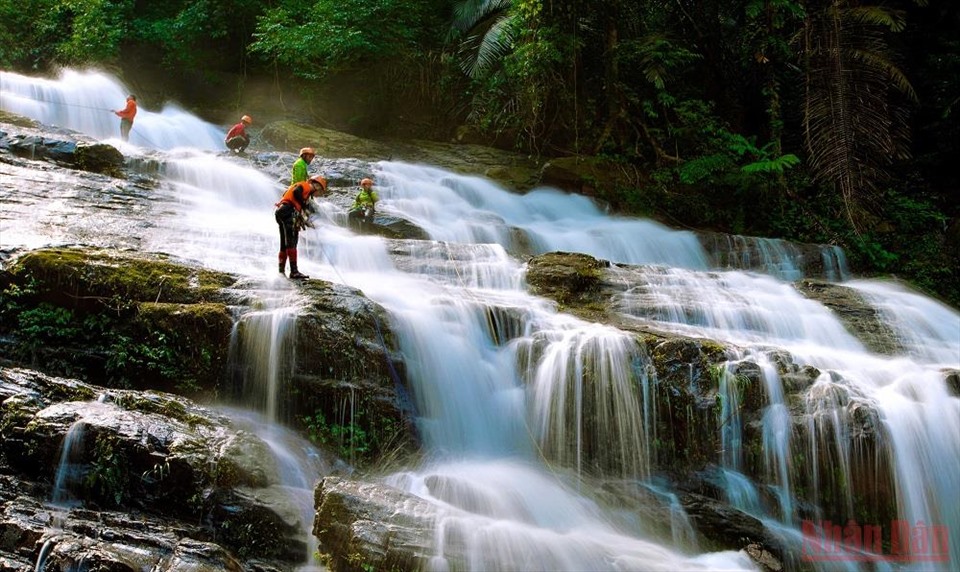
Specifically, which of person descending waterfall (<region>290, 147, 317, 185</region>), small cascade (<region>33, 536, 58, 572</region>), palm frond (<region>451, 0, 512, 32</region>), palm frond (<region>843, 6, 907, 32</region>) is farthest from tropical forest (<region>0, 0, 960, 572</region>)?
palm frond (<region>451, 0, 512, 32</region>)

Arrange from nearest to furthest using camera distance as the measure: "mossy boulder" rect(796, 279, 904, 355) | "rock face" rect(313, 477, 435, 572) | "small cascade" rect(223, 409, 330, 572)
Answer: "rock face" rect(313, 477, 435, 572), "small cascade" rect(223, 409, 330, 572), "mossy boulder" rect(796, 279, 904, 355)

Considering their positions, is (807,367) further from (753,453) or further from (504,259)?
(504,259)

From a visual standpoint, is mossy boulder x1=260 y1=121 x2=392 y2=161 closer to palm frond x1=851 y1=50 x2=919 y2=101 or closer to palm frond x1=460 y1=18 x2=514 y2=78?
palm frond x1=460 y1=18 x2=514 y2=78

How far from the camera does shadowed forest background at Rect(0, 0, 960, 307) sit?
13.9 m

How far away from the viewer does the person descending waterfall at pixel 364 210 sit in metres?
11.3

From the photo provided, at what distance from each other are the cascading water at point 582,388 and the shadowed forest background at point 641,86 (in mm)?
4468

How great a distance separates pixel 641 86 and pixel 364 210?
8.68 m

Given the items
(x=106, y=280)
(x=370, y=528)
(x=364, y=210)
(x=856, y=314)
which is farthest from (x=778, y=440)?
(x=364, y=210)

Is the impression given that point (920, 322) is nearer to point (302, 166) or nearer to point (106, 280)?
point (302, 166)

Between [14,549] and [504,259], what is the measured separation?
6775 mm

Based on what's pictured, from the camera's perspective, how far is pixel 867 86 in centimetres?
1391

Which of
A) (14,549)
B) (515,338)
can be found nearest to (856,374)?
(515,338)

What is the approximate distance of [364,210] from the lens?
11438mm

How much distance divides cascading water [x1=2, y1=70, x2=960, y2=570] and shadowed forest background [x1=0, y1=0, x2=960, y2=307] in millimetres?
4468
